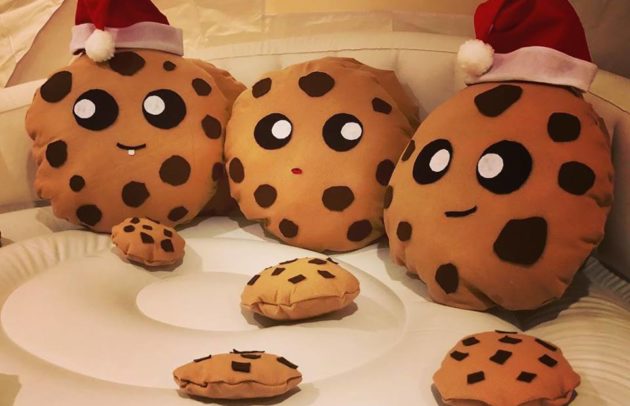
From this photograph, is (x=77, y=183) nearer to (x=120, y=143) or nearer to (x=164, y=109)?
(x=120, y=143)

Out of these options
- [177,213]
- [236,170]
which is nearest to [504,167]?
[236,170]

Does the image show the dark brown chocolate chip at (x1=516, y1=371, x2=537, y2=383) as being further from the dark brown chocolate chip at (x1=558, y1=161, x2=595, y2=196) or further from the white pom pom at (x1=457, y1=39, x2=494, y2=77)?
Answer: the white pom pom at (x1=457, y1=39, x2=494, y2=77)

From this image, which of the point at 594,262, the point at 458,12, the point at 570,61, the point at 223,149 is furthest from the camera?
the point at 458,12

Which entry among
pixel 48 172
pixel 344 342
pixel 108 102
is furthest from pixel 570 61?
pixel 48 172

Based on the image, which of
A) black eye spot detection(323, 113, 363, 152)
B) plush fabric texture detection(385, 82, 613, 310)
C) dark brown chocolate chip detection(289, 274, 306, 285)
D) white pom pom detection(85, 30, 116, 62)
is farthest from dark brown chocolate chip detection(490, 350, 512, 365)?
white pom pom detection(85, 30, 116, 62)

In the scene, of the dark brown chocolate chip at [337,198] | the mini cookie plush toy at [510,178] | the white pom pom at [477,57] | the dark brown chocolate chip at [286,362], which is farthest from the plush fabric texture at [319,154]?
the dark brown chocolate chip at [286,362]

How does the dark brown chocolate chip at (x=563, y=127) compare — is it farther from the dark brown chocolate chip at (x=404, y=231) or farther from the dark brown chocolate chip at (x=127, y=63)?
the dark brown chocolate chip at (x=127, y=63)

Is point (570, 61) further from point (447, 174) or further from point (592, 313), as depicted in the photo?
point (592, 313)
